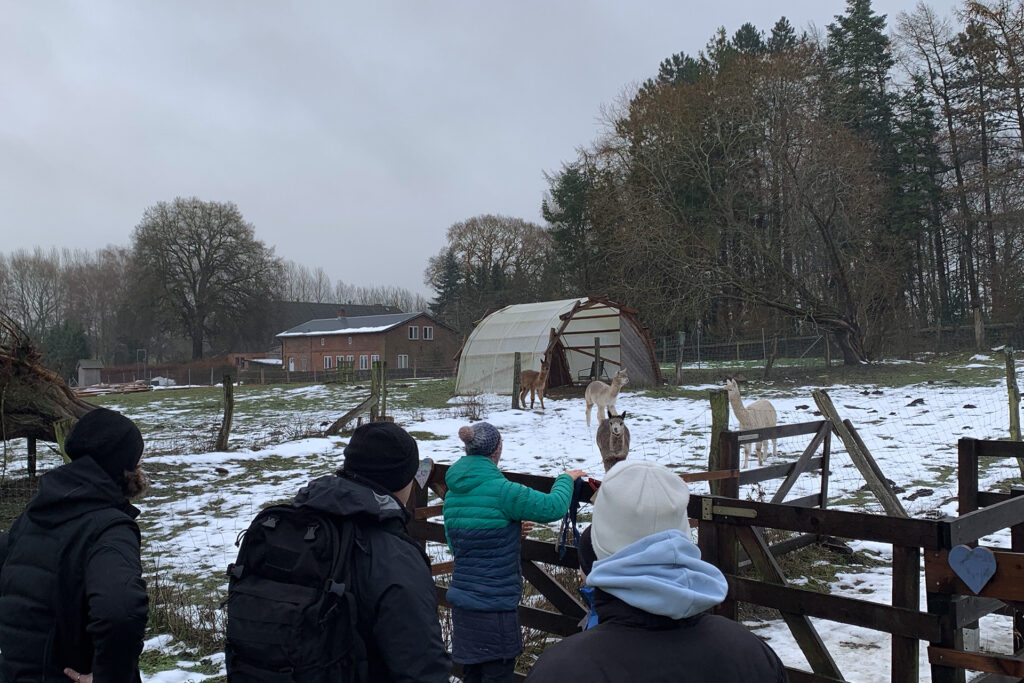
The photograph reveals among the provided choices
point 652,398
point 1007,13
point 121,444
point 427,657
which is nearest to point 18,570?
point 121,444

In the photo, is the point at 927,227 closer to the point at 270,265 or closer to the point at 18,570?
the point at 18,570

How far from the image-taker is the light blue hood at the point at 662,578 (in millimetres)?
1672

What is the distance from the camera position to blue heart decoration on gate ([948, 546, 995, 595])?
2691 millimetres

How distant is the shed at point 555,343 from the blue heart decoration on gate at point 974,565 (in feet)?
67.1

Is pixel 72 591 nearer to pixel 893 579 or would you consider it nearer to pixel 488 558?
pixel 488 558

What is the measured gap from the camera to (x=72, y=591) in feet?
8.65

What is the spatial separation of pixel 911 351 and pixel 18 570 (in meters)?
31.2

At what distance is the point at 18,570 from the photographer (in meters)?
2.67

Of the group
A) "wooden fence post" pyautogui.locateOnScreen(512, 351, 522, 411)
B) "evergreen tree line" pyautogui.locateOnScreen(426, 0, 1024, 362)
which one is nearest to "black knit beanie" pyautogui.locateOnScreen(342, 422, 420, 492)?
"wooden fence post" pyautogui.locateOnScreen(512, 351, 522, 411)

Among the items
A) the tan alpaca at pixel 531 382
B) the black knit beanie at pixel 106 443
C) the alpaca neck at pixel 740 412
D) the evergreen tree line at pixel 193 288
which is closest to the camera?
the black knit beanie at pixel 106 443

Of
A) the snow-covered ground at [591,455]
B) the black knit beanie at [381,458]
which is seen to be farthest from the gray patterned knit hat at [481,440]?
the snow-covered ground at [591,455]

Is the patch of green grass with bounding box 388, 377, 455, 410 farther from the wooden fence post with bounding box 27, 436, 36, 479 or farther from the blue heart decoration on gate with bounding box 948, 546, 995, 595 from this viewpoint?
the blue heart decoration on gate with bounding box 948, 546, 995, 595

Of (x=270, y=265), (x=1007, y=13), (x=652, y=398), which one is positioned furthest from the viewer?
(x=270, y=265)

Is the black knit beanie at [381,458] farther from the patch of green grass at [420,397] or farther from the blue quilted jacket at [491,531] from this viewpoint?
the patch of green grass at [420,397]
